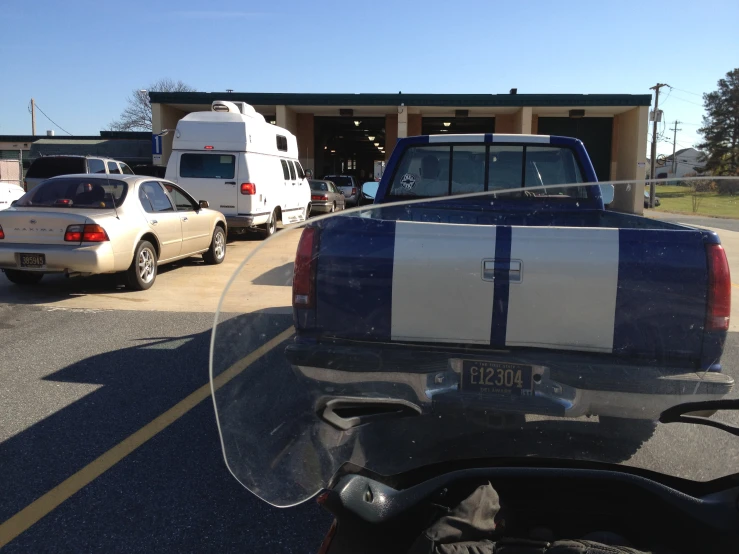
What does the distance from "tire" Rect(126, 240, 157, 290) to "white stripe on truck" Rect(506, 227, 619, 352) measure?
25.5 ft

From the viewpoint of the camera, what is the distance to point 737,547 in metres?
1.74

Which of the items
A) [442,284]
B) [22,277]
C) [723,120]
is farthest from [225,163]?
[723,120]

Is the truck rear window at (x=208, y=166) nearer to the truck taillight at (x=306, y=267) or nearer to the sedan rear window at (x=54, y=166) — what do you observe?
the sedan rear window at (x=54, y=166)

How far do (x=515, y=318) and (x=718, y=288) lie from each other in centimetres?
76

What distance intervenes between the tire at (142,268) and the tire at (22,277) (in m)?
1.46

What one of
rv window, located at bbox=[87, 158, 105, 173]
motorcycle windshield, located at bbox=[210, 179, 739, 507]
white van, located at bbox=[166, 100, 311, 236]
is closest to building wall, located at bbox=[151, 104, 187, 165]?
rv window, located at bbox=[87, 158, 105, 173]

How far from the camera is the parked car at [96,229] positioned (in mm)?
8250

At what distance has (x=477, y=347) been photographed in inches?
80.4

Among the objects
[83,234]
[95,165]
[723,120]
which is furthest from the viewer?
[723,120]

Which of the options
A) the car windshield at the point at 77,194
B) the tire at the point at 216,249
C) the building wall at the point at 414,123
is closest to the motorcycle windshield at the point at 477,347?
the car windshield at the point at 77,194

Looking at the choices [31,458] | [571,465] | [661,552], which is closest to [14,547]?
[31,458]

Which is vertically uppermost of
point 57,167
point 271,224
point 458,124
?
point 458,124

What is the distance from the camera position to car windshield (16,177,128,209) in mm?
8883

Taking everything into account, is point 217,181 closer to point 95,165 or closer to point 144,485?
point 95,165
